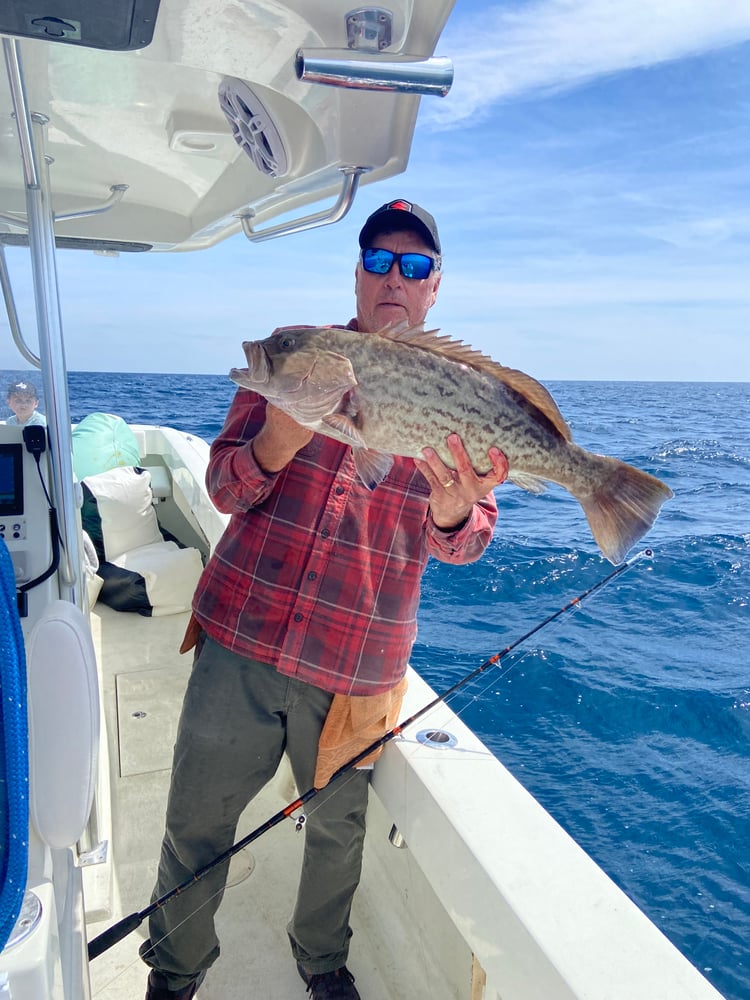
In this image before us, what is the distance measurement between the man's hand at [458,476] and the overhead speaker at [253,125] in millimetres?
955

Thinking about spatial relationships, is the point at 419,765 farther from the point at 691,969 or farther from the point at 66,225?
the point at 66,225

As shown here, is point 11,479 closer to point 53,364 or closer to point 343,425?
point 53,364

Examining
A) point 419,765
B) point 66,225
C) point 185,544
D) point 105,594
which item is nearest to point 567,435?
point 419,765

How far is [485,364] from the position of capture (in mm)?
2051

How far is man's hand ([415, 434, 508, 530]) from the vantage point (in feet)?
6.52

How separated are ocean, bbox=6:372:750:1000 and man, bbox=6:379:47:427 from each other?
2513mm

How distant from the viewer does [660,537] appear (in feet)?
33.0

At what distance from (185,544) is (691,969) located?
5.48m

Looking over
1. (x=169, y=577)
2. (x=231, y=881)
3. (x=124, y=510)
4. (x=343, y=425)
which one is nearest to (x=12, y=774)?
(x=343, y=425)

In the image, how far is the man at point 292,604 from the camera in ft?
7.57

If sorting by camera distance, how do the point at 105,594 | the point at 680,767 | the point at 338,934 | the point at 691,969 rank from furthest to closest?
the point at 105,594, the point at 680,767, the point at 338,934, the point at 691,969

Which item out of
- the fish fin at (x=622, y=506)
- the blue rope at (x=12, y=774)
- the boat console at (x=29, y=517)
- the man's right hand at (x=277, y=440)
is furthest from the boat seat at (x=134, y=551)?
the blue rope at (x=12, y=774)

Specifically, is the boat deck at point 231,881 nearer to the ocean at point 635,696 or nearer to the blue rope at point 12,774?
the ocean at point 635,696

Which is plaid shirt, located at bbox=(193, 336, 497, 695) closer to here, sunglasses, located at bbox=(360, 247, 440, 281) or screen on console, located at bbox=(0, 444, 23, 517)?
sunglasses, located at bbox=(360, 247, 440, 281)
